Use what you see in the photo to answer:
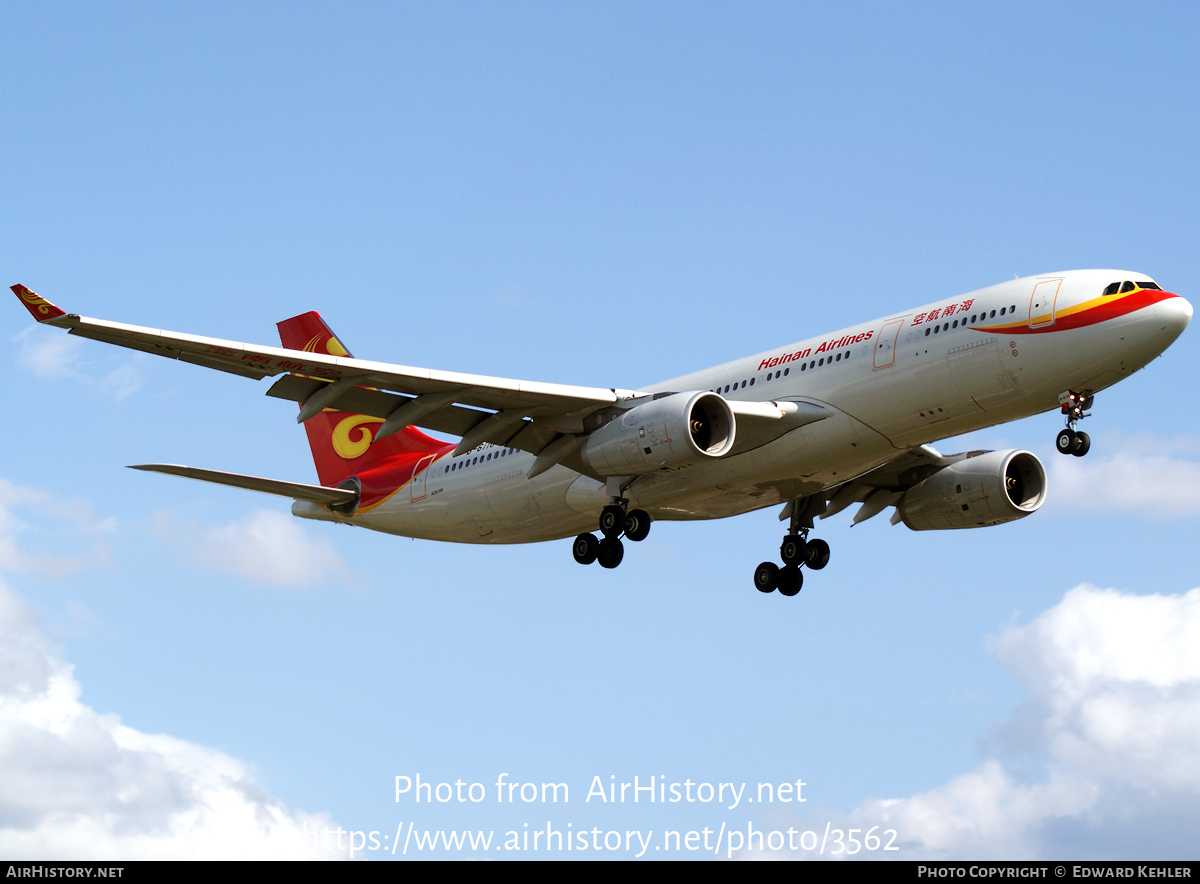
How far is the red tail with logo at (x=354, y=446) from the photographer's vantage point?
37.9 meters

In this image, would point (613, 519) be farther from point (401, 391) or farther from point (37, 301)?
point (37, 301)

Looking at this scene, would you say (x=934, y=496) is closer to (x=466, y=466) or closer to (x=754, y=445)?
(x=754, y=445)

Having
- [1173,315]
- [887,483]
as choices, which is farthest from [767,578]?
[1173,315]

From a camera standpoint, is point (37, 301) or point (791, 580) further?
point (791, 580)

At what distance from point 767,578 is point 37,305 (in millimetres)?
19196

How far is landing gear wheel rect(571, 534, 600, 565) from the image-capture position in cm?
3378

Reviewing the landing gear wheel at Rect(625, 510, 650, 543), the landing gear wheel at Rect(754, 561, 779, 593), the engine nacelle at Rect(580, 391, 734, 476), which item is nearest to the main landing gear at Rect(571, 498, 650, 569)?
the landing gear wheel at Rect(625, 510, 650, 543)

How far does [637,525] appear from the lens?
3269cm

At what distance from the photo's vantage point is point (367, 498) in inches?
1496

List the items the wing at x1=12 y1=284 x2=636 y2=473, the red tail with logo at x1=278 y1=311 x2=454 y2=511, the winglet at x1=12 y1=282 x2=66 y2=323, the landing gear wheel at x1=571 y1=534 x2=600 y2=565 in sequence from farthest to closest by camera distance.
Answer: the red tail with logo at x1=278 y1=311 x2=454 y2=511
the landing gear wheel at x1=571 y1=534 x2=600 y2=565
the wing at x1=12 y1=284 x2=636 y2=473
the winglet at x1=12 y1=282 x2=66 y2=323

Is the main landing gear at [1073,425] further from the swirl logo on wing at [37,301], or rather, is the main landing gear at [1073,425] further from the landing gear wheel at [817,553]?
the swirl logo on wing at [37,301]

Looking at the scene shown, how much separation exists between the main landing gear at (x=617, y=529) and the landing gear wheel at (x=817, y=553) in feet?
17.6

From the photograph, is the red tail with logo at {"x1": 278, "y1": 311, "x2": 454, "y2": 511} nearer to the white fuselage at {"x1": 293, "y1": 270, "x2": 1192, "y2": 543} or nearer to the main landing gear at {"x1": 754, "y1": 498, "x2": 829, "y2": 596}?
the white fuselage at {"x1": 293, "y1": 270, "x2": 1192, "y2": 543}
